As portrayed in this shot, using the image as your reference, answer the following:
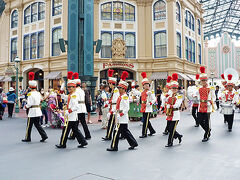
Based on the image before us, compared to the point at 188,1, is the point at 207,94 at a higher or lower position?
lower

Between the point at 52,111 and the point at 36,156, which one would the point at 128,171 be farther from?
the point at 52,111

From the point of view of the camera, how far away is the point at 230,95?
28.3 ft

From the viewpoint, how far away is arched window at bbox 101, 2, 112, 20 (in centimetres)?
2166

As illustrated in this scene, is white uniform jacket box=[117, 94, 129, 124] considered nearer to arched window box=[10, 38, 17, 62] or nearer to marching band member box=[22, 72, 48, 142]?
marching band member box=[22, 72, 48, 142]

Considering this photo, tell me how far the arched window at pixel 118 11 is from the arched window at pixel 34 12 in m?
7.60

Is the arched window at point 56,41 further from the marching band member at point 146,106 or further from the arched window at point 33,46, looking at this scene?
the marching band member at point 146,106

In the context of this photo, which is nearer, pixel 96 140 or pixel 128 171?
pixel 128 171

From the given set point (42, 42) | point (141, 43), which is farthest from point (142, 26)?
point (42, 42)

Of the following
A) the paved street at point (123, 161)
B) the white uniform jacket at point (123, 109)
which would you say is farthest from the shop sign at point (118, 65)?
the white uniform jacket at point (123, 109)

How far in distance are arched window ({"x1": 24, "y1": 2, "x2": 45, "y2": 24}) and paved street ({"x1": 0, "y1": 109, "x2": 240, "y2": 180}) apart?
64.3ft

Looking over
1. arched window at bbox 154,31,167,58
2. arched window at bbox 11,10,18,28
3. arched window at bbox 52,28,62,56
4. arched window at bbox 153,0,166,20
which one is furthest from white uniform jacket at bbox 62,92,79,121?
arched window at bbox 11,10,18,28

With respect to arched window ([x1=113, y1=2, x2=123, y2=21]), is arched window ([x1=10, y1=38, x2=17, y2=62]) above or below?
below

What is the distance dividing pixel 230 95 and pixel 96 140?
5409 millimetres

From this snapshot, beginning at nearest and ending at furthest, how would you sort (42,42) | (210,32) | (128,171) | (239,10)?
(128,171) < (42,42) < (239,10) < (210,32)
